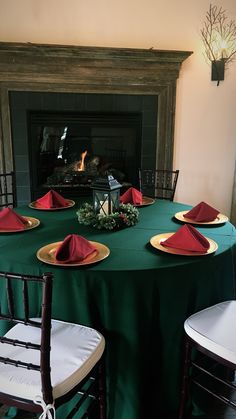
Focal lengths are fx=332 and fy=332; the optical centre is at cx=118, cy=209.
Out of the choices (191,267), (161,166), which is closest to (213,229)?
(191,267)

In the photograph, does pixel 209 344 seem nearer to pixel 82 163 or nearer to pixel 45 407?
pixel 45 407

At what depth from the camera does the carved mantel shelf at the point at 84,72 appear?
3.20 metres

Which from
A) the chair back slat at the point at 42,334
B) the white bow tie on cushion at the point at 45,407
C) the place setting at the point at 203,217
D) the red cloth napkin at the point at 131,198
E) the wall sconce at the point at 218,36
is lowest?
the white bow tie on cushion at the point at 45,407

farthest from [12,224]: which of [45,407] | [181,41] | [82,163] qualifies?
[181,41]

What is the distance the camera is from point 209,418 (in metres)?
1.56

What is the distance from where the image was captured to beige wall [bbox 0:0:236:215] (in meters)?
3.26

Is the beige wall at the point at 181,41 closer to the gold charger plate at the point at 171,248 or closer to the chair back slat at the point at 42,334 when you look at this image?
the gold charger plate at the point at 171,248

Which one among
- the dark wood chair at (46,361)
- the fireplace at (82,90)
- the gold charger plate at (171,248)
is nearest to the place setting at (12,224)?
the dark wood chair at (46,361)

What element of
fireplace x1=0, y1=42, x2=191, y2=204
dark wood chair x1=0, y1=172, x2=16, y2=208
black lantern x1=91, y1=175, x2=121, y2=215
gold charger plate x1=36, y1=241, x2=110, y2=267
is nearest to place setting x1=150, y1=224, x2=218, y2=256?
gold charger plate x1=36, y1=241, x2=110, y2=267

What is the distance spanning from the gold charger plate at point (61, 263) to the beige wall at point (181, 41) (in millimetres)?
2519

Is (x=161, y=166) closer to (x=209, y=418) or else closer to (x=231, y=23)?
(x=231, y=23)

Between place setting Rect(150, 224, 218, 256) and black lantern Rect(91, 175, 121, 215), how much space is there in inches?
14.0

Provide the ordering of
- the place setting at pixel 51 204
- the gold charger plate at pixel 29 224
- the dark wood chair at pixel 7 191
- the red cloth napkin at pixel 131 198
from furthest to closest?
the dark wood chair at pixel 7 191 < the red cloth napkin at pixel 131 198 < the place setting at pixel 51 204 < the gold charger plate at pixel 29 224

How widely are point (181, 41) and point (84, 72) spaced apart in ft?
3.60
